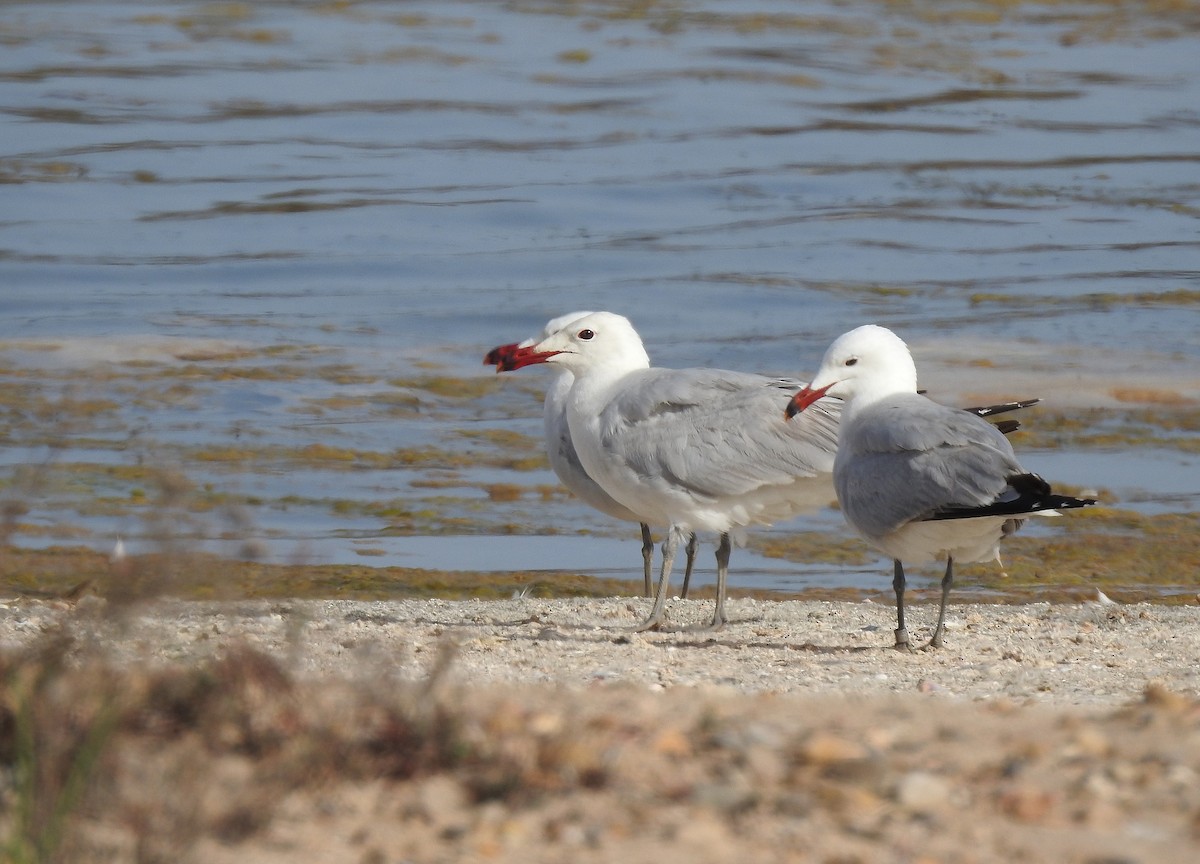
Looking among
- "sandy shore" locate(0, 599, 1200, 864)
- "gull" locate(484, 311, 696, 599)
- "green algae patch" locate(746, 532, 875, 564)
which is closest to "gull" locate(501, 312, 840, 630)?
"gull" locate(484, 311, 696, 599)

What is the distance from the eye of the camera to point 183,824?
12.5 feet

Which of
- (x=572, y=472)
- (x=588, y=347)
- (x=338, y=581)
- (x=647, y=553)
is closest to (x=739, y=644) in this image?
(x=588, y=347)

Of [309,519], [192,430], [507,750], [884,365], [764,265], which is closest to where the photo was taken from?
[507,750]

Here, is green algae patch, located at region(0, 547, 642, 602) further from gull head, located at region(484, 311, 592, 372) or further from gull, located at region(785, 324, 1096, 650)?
gull, located at region(785, 324, 1096, 650)

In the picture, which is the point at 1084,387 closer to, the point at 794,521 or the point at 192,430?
the point at 794,521

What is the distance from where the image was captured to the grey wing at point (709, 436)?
8.26 metres

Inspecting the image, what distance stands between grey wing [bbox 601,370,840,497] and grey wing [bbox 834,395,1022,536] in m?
0.71

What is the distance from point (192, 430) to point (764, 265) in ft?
25.3

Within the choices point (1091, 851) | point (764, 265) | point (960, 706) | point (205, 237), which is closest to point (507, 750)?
point (1091, 851)

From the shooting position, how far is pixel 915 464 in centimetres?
729

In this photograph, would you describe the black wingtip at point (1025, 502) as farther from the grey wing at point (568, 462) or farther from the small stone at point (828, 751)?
the small stone at point (828, 751)

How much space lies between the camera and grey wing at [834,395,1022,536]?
7148mm

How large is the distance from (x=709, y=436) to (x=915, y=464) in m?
1.27

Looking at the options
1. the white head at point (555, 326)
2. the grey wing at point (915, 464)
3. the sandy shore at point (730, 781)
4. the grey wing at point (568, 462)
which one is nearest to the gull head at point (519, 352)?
the white head at point (555, 326)
